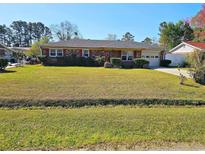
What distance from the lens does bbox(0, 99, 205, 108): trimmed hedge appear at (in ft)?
31.4

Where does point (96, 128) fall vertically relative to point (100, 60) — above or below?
below

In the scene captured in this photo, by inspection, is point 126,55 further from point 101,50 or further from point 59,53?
point 59,53

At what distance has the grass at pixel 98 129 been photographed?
539cm

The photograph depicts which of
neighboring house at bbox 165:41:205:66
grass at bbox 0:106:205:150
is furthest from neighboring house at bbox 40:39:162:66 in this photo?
grass at bbox 0:106:205:150

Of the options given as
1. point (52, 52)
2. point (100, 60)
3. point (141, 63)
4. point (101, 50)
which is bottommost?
point (141, 63)

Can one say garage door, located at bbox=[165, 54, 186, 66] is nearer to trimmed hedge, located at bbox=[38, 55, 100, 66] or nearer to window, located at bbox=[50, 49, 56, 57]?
trimmed hedge, located at bbox=[38, 55, 100, 66]

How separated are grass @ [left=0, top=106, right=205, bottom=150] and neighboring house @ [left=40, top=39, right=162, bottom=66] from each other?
2465cm

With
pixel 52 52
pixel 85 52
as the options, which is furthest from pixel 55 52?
pixel 85 52

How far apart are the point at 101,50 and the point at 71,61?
4513 millimetres

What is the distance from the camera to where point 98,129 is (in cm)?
641

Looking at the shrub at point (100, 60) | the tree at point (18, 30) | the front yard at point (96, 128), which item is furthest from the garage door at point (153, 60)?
the tree at point (18, 30)

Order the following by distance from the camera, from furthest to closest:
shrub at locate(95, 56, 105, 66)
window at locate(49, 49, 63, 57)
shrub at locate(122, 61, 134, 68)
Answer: window at locate(49, 49, 63, 57), shrub at locate(95, 56, 105, 66), shrub at locate(122, 61, 134, 68)

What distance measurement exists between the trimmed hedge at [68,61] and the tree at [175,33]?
35195 mm

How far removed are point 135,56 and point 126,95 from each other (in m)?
23.5
